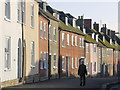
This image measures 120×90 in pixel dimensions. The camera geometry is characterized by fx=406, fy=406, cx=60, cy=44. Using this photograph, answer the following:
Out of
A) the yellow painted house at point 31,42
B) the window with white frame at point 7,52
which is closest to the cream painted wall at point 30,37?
the yellow painted house at point 31,42

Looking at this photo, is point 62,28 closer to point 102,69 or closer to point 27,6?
point 27,6

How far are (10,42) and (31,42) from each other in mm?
6981

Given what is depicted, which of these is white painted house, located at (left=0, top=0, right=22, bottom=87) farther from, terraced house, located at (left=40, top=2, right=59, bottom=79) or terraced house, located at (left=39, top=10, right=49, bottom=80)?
terraced house, located at (left=40, top=2, right=59, bottom=79)

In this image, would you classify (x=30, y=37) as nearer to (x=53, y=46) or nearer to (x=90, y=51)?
(x=53, y=46)

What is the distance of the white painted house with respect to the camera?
2494cm

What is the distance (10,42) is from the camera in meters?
27.0

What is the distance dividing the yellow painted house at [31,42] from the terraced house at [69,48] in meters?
14.9

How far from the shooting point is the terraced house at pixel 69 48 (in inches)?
2050

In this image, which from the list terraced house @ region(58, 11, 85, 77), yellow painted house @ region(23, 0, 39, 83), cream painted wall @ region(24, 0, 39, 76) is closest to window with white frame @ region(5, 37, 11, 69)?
yellow painted house @ region(23, 0, 39, 83)

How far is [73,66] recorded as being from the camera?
5778cm

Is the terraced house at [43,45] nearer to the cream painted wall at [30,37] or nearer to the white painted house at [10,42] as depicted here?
the cream painted wall at [30,37]

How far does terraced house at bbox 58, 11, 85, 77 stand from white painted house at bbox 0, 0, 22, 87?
842 inches

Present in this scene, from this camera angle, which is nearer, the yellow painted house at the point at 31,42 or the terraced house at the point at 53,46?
the yellow painted house at the point at 31,42

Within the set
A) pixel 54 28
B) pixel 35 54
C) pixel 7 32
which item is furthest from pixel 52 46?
pixel 7 32
